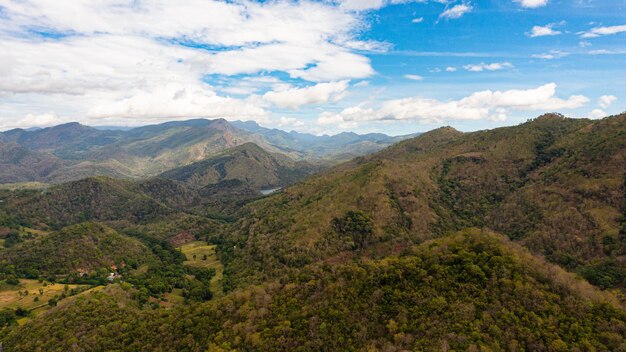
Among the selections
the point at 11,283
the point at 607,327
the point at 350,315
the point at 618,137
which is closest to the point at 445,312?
the point at 350,315

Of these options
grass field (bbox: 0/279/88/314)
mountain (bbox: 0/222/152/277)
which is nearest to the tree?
mountain (bbox: 0/222/152/277)

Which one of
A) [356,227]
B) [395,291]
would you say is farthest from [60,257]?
[395,291]

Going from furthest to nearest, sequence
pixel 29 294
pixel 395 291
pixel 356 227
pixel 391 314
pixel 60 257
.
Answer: pixel 60 257 < pixel 356 227 < pixel 29 294 < pixel 395 291 < pixel 391 314

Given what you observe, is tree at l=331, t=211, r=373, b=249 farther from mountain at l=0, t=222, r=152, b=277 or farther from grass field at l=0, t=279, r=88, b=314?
grass field at l=0, t=279, r=88, b=314

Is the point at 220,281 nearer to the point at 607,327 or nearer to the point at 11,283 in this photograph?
the point at 11,283

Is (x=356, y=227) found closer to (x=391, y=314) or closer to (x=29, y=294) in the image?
(x=391, y=314)

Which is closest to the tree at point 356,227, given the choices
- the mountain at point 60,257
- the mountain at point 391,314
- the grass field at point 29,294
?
the mountain at point 391,314
